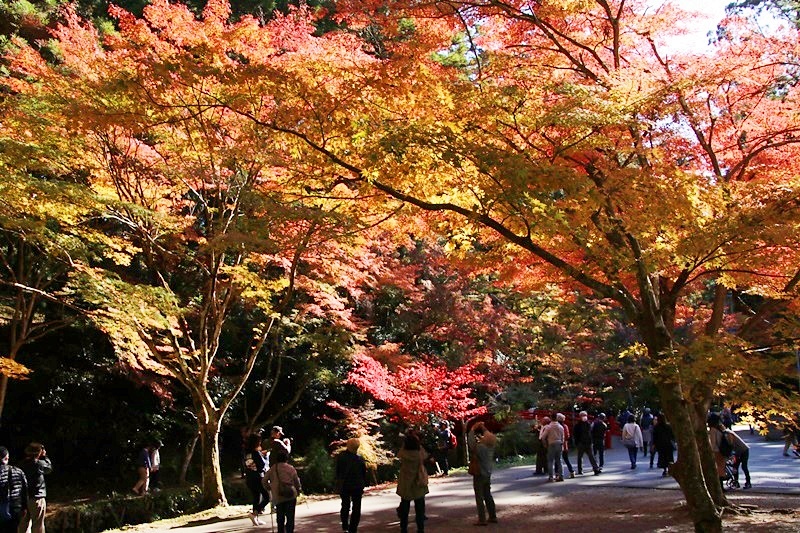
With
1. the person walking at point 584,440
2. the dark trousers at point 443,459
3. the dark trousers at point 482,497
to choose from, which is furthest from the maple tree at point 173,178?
the person walking at point 584,440

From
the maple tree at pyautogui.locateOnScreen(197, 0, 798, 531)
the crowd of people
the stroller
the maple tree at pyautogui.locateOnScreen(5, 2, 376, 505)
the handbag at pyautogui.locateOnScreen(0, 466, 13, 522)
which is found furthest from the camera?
the stroller

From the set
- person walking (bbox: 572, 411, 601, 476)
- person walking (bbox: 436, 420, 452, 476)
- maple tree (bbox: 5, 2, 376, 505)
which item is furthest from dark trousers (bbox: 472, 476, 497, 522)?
person walking (bbox: 436, 420, 452, 476)

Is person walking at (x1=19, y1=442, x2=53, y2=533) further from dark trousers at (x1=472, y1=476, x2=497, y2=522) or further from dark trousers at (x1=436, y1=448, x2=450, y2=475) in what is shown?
dark trousers at (x1=436, y1=448, x2=450, y2=475)

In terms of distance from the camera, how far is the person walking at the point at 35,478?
26.2ft

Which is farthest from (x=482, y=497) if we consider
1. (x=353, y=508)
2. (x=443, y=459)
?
(x=443, y=459)

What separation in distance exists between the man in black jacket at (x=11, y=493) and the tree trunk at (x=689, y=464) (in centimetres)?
724

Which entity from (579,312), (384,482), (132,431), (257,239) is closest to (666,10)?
(257,239)

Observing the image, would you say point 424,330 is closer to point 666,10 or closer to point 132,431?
point 132,431

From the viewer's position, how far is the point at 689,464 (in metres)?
7.42

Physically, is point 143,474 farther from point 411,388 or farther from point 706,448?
point 706,448

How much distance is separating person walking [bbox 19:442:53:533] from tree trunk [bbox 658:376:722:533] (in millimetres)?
7338

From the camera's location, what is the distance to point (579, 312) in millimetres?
20922

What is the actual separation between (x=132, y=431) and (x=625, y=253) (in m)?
15.2

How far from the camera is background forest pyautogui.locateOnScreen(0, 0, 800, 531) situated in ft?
23.5
